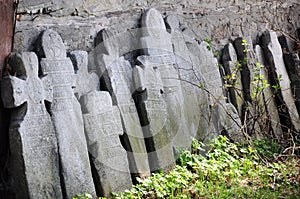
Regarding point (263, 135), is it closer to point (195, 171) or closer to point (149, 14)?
point (195, 171)

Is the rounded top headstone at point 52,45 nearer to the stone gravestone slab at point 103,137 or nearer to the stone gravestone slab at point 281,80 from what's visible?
the stone gravestone slab at point 103,137

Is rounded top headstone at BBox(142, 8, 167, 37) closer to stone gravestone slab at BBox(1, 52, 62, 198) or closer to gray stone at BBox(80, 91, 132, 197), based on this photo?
gray stone at BBox(80, 91, 132, 197)

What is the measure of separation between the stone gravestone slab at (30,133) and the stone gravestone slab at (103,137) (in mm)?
342

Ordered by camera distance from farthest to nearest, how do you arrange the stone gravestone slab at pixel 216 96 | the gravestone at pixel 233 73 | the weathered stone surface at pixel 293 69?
the weathered stone surface at pixel 293 69, the gravestone at pixel 233 73, the stone gravestone slab at pixel 216 96

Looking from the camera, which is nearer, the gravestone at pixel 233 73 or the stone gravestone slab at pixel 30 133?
the stone gravestone slab at pixel 30 133

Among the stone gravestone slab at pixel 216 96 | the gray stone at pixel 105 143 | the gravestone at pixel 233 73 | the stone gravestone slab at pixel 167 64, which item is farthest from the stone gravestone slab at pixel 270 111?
the gray stone at pixel 105 143

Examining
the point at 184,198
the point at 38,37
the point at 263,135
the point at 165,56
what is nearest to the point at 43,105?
the point at 38,37

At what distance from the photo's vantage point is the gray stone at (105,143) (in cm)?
361

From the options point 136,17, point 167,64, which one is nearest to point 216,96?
point 167,64

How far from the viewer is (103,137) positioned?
3705 mm

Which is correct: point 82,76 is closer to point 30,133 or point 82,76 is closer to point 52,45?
point 52,45

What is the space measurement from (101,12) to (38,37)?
2.83ft

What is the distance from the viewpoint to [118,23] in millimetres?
4586

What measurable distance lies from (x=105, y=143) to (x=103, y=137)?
0.05 metres
